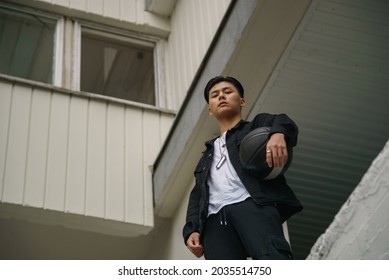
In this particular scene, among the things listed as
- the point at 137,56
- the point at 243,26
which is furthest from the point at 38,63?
the point at 243,26

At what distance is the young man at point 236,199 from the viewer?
4.72 metres

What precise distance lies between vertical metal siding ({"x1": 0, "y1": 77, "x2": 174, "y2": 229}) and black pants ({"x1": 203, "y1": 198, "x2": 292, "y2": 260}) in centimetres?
382

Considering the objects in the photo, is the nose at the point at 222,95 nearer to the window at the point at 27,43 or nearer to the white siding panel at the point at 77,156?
the white siding panel at the point at 77,156

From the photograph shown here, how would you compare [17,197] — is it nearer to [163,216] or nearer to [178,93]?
[163,216]

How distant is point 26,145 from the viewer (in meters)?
8.73

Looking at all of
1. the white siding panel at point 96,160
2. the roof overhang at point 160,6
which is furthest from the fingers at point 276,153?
the roof overhang at point 160,6

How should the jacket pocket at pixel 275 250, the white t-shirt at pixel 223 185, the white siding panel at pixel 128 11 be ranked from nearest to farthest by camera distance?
the jacket pocket at pixel 275 250 < the white t-shirt at pixel 223 185 < the white siding panel at pixel 128 11

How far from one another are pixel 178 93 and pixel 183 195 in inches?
66.7

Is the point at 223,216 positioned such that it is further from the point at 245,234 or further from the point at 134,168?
the point at 134,168

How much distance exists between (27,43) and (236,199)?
613 centimetres

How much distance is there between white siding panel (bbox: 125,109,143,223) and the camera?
882cm

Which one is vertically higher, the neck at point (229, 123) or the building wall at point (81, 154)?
the building wall at point (81, 154)

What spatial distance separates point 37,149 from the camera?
876 centimetres

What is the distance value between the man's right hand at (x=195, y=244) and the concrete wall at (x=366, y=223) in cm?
75
